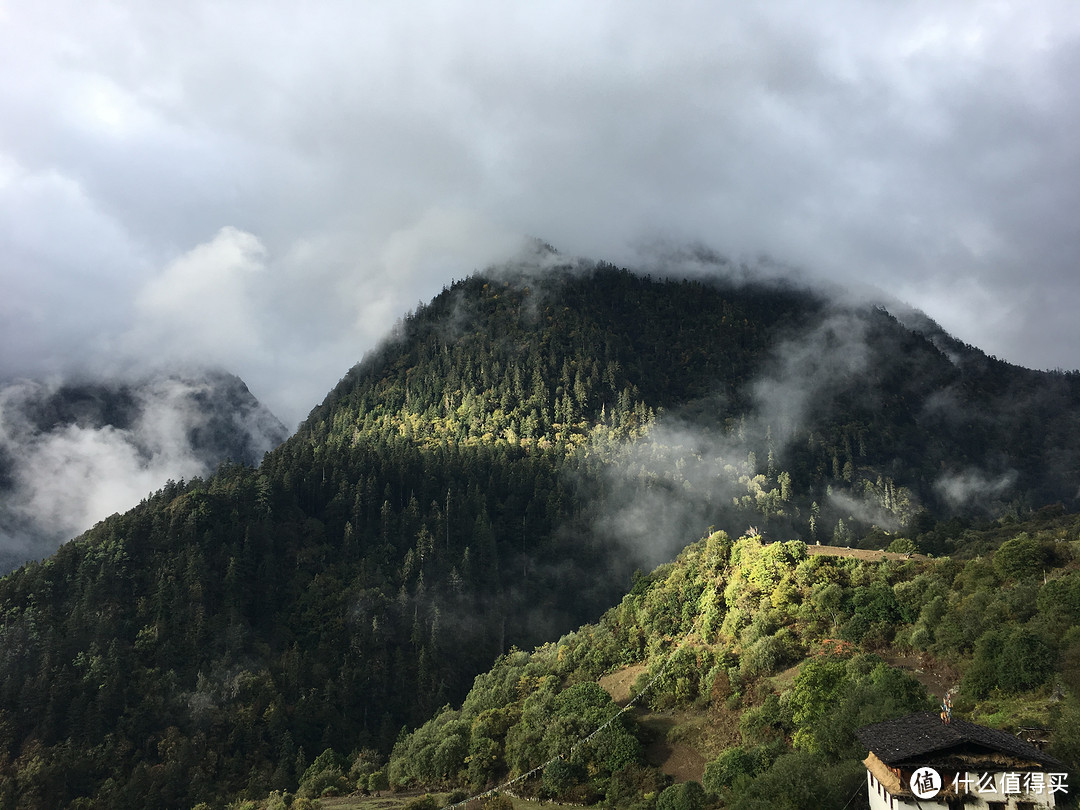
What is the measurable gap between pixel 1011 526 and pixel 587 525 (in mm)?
85950

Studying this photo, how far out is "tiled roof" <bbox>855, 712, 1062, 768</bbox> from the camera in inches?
1483

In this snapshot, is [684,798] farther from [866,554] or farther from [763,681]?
[866,554]

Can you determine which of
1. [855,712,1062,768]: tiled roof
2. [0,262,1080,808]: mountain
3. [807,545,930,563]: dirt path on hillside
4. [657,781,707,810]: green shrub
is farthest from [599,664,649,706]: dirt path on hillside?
[855,712,1062,768]: tiled roof

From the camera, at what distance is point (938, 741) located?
38.4 m

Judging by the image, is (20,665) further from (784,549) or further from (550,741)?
(784,549)

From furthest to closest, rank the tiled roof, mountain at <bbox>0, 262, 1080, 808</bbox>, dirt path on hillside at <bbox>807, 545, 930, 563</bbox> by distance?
mountain at <bbox>0, 262, 1080, 808</bbox> < dirt path on hillside at <bbox>807, 545, 930, 563</bbox> < the tiled roof

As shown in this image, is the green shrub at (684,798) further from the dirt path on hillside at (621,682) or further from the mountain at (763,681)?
the dirt path on hillside at (621,682)

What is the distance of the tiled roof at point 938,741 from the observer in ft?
124

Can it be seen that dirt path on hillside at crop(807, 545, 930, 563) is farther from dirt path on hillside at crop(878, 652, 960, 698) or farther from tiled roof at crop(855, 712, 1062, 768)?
tiled roof at crop(855, 712, 1062, 768)

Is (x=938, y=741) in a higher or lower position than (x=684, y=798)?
higher

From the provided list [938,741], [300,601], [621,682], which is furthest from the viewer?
[300,601]

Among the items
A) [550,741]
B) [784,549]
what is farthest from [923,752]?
[784,549]

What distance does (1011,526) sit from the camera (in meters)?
127

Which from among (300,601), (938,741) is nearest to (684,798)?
(938,741)
